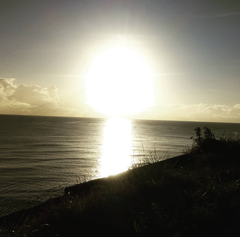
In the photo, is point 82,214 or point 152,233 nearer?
point 152,233

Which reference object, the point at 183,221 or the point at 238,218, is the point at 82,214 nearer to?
the point at 183,221

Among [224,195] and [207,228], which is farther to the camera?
[224,195]

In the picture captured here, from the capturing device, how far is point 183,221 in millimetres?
3910

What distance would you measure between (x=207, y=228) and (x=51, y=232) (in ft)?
9.01

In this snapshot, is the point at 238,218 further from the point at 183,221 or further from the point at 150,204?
the point at 150,204

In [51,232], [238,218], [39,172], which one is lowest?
[39,172]

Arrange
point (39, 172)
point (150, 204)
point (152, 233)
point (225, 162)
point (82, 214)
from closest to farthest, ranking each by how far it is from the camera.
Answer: point (152, 233)
point (82, 214)
point (150, 204)
point (225, 162)
point (39, 172)

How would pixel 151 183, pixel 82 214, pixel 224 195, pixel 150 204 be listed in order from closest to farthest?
pixel 82 214 < pixel 150 204 < pixel 224 195 < pixel 151 183

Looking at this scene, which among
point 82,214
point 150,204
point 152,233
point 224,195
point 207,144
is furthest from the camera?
point 207,144

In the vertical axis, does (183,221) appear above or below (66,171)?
above

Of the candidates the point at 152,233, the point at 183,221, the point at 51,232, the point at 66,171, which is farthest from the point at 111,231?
the point at 66,171

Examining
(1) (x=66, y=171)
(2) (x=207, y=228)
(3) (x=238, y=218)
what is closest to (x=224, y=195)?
(3) (x=238, y=218)

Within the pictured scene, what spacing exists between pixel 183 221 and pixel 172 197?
118 cm

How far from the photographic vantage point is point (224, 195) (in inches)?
196
